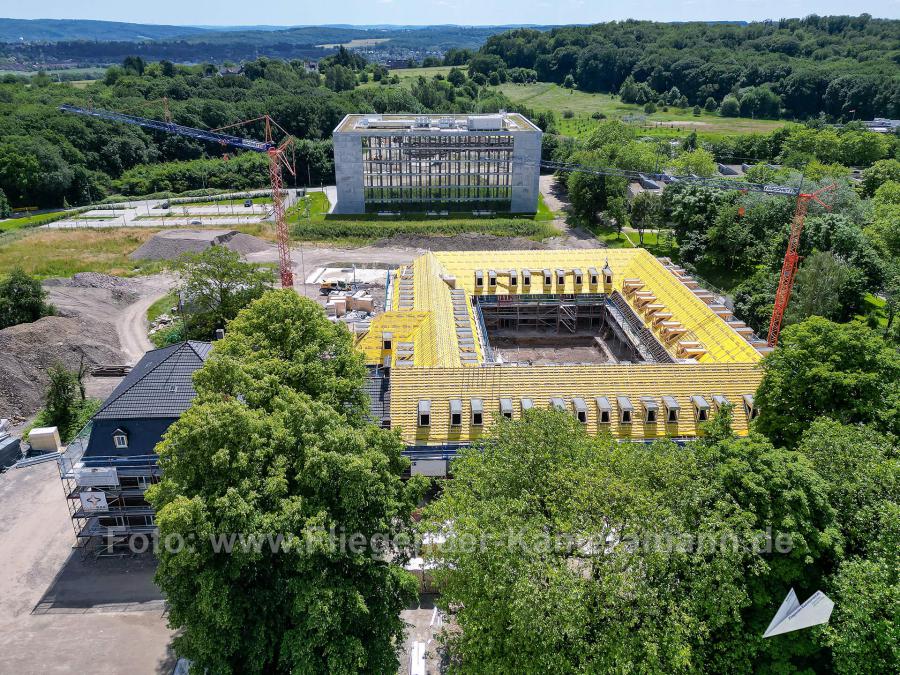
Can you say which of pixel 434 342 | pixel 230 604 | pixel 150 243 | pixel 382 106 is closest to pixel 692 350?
pixel 434 342

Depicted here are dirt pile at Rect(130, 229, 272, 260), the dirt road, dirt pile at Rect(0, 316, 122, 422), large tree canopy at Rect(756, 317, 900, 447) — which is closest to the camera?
large tree canopy at Rect(756, 317, 900, 447)

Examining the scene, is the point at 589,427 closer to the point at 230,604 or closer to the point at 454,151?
the point at 230,604

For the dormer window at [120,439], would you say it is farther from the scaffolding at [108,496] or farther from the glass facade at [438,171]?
the glass facade at [438,171]

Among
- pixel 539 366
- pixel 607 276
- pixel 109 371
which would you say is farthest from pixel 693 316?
pixel 109 371

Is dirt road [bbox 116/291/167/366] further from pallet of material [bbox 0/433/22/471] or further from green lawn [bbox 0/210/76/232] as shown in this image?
green lawn [bbox 0/210/76/232]

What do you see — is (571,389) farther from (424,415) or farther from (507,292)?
(507,292)

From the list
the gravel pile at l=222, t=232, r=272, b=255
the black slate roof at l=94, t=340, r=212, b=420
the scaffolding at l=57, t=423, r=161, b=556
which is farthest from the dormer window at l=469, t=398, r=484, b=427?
the gravel pile at l=222, t=232, r=272, b=255
